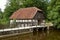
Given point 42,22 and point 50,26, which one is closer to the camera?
point 50,26

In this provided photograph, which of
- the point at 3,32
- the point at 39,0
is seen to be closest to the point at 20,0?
the point at 39,0

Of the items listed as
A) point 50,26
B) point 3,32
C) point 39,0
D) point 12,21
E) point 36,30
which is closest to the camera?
point 3,32

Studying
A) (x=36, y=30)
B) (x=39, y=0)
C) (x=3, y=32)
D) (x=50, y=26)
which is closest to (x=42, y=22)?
(x=50, y=26)

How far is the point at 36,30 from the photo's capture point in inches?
1377

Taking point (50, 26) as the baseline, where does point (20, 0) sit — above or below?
above

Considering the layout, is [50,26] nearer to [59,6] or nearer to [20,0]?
[59,6]

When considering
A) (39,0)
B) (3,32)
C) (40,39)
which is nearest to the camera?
(40,39)

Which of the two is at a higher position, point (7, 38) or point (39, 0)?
point (39, 0)

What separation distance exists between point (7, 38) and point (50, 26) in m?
14.4

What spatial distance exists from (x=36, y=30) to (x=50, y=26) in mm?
4203

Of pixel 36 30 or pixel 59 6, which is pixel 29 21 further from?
pixel 59 6

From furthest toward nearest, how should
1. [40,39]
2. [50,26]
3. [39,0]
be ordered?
[39,0]
[50,26]
[40,39]

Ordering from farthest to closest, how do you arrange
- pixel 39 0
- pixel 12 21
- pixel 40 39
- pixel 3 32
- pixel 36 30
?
1. pixel 39 0
2. pixel 12 21
3. pixel 36 30
4. pixel 3 32
5. pixel 40 39

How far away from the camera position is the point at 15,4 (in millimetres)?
51875
